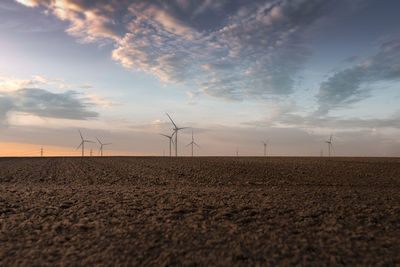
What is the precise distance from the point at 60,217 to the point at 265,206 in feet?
35.6

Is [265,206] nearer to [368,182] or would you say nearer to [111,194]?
[111,194]


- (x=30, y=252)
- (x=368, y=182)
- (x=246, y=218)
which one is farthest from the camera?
(x=368, y=182)

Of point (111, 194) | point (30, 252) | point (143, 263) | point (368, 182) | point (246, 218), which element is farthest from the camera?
point (368, 182)

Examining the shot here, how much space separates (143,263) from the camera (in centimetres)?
910

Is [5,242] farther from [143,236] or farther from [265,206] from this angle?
[265,206]

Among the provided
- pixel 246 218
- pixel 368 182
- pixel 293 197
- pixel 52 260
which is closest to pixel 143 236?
pixel 52 260

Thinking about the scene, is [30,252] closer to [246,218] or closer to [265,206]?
[246,218]

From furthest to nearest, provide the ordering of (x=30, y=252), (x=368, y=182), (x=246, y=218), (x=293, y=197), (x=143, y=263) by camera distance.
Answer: (x=368, y=182)
(x=293, y=197)
(x=246, y=218)
(x=30, y=252)
(x=143, y=263)

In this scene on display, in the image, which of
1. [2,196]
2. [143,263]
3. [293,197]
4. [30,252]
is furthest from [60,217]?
[293,197]

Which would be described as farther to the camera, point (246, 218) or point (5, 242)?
point (246, 218)

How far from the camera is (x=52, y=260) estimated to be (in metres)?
9.49

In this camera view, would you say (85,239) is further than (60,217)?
No

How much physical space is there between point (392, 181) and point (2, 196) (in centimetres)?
3590

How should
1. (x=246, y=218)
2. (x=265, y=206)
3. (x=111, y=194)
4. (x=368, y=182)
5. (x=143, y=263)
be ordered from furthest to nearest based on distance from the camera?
(x=368, y=182) → (x=111, y=194) → (x=265, y=206) → (x=246, y=218) → (x=143, y=263)
